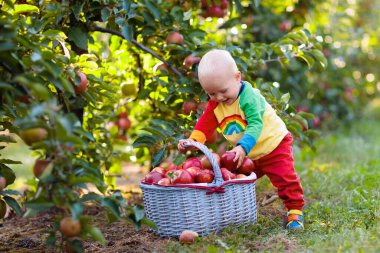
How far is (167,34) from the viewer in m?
3.49

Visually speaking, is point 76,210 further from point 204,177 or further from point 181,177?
point 204,177

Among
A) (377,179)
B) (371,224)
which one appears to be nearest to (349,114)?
(377,179)

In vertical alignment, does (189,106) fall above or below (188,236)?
above

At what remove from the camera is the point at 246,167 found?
2895mm

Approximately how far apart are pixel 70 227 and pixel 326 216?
4.98 feet

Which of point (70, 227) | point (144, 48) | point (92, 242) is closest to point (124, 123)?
point (144, 48)

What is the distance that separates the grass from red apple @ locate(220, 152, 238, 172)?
0.31 meters

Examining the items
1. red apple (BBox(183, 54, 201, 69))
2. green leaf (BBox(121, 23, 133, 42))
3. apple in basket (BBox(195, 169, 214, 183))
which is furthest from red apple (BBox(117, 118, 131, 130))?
apple in basket (BBox(195, 169, 214, 183))

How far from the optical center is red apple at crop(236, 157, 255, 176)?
2885mm

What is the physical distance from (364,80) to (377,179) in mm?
3909

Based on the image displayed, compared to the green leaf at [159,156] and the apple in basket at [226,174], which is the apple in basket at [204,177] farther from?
the green leaf at [159,156]

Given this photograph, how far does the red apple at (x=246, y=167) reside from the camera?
2.88 metres

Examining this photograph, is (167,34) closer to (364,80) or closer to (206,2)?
(206,2)

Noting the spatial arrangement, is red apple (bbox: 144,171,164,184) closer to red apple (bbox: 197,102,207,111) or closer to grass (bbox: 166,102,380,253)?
grass (bbox: 166,102,380,253)
